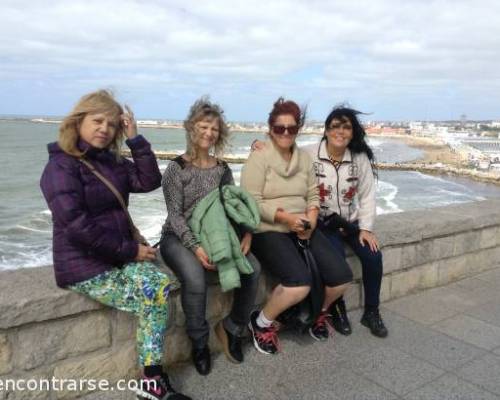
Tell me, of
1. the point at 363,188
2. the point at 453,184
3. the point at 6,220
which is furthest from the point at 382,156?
the point at 363,188

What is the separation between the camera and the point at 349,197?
3701 mm

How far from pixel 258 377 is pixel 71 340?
1046 millimetres

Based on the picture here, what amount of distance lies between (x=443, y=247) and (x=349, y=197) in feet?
4.51

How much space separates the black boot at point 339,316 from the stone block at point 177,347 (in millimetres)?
1122

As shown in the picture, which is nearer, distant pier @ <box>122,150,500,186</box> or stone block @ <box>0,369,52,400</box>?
stone block @ <box>0,369,52,400</box>

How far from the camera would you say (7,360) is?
2.32m

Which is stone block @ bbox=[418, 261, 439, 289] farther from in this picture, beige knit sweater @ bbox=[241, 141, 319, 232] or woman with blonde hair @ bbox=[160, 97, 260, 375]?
woman with blonde hair @ bbox=[160, 97, 260, 375]

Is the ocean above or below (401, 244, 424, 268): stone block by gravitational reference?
below

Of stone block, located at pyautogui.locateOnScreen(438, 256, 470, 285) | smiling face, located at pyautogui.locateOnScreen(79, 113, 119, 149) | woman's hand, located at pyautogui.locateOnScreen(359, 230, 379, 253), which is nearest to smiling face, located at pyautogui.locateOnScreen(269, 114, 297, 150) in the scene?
woman's hand, located at pyautogui.locateOnScreen(359, 230, 379, 253)

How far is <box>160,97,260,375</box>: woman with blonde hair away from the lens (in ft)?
9.00

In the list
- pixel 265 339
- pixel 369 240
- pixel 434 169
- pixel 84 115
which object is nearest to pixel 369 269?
pixel 369 240

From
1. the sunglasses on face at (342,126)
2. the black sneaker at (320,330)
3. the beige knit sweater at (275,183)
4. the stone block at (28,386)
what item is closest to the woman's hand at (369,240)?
the beige knit sweater at (275,183)

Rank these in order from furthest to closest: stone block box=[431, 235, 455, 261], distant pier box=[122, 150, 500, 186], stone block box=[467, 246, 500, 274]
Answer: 1. distant pier box=[122, 150, 500, 186]
2. stone block box=[467, 246, 500, 274]
3. stone block box=[431, 235, 455, 261]

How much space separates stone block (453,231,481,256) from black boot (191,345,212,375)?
2.84 metres
